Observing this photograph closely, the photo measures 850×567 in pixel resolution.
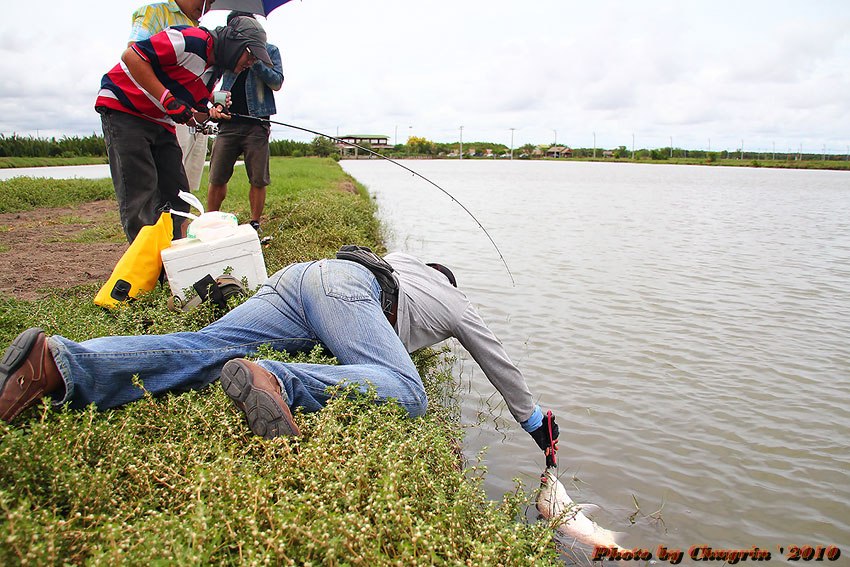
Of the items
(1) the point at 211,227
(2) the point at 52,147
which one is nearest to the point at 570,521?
(1) the point at 211,227

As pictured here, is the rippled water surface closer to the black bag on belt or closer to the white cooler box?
the black bag on belt

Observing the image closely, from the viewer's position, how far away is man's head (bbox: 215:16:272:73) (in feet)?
16.9

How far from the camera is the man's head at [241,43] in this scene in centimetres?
514

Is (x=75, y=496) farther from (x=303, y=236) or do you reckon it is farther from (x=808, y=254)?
(x=808, y=254)

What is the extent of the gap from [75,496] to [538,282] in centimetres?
703

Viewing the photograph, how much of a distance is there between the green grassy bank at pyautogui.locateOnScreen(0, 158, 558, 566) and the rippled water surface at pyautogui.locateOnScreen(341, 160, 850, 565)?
155cm

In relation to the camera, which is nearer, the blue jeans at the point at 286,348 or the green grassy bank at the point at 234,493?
the green grassy bank at the point at 234,493

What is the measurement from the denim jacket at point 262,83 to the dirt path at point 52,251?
1959 mm

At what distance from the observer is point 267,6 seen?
604 centimetres

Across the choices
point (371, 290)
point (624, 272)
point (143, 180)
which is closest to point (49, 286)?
point (143, 180)

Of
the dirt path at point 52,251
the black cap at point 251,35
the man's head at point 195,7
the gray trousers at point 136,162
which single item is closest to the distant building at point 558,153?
the dirt path at point 52,251

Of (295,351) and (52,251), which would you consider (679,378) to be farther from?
(52,251)

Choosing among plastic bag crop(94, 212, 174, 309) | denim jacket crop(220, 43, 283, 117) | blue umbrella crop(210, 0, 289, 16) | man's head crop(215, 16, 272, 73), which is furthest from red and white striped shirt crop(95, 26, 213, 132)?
denim jacket crop(220, 43, 283, 117)

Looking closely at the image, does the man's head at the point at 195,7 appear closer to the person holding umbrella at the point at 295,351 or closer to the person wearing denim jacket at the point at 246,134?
the person wearing denim jacket at the point at 246,134
